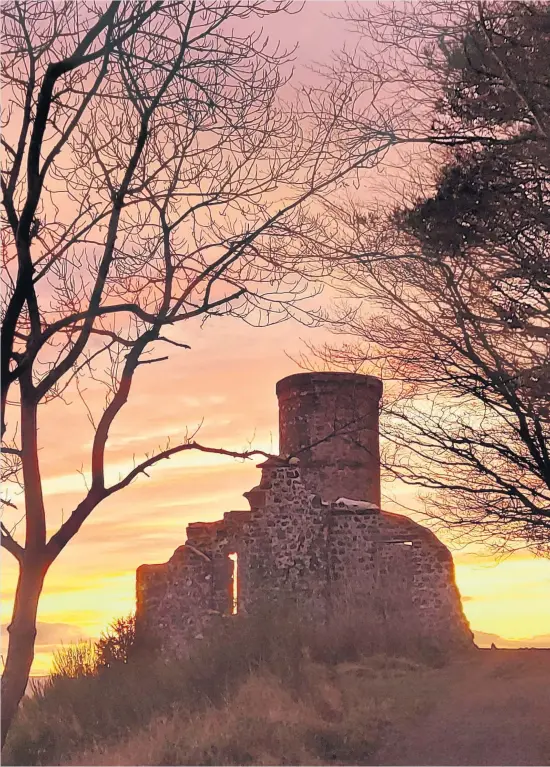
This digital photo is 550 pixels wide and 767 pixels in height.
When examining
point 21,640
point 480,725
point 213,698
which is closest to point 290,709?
point 213,698

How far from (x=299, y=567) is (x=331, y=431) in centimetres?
348

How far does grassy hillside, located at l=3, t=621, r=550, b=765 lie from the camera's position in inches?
477

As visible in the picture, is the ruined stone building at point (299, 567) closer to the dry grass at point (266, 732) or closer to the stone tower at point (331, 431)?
the stone tower at point (331, 431)

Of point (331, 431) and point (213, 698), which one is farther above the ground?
point (331, 431)

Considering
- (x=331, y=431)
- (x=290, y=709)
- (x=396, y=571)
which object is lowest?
(x=290, y=709)

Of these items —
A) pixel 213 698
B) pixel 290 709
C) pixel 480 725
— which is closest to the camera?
pixel 290 709

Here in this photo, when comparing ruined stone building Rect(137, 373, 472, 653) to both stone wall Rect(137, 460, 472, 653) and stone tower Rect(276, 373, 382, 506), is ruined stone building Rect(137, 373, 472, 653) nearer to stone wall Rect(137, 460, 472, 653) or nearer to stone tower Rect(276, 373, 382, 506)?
stone wall Rect(137, 460, 472, 653)

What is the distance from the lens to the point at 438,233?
492 inches

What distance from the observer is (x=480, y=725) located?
13062 millimetres

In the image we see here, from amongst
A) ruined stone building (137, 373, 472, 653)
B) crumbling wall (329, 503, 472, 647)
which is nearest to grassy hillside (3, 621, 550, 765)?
crumbling wall (329, 503, 472, 647)

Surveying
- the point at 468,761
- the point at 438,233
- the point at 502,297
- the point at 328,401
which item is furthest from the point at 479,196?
the point at 328,401

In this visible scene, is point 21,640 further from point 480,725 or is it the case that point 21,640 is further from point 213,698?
point 480,725

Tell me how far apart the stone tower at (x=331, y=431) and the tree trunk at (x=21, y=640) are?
13702 millimetres

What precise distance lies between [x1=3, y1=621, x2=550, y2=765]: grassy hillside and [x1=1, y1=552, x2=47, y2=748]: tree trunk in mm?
3197
